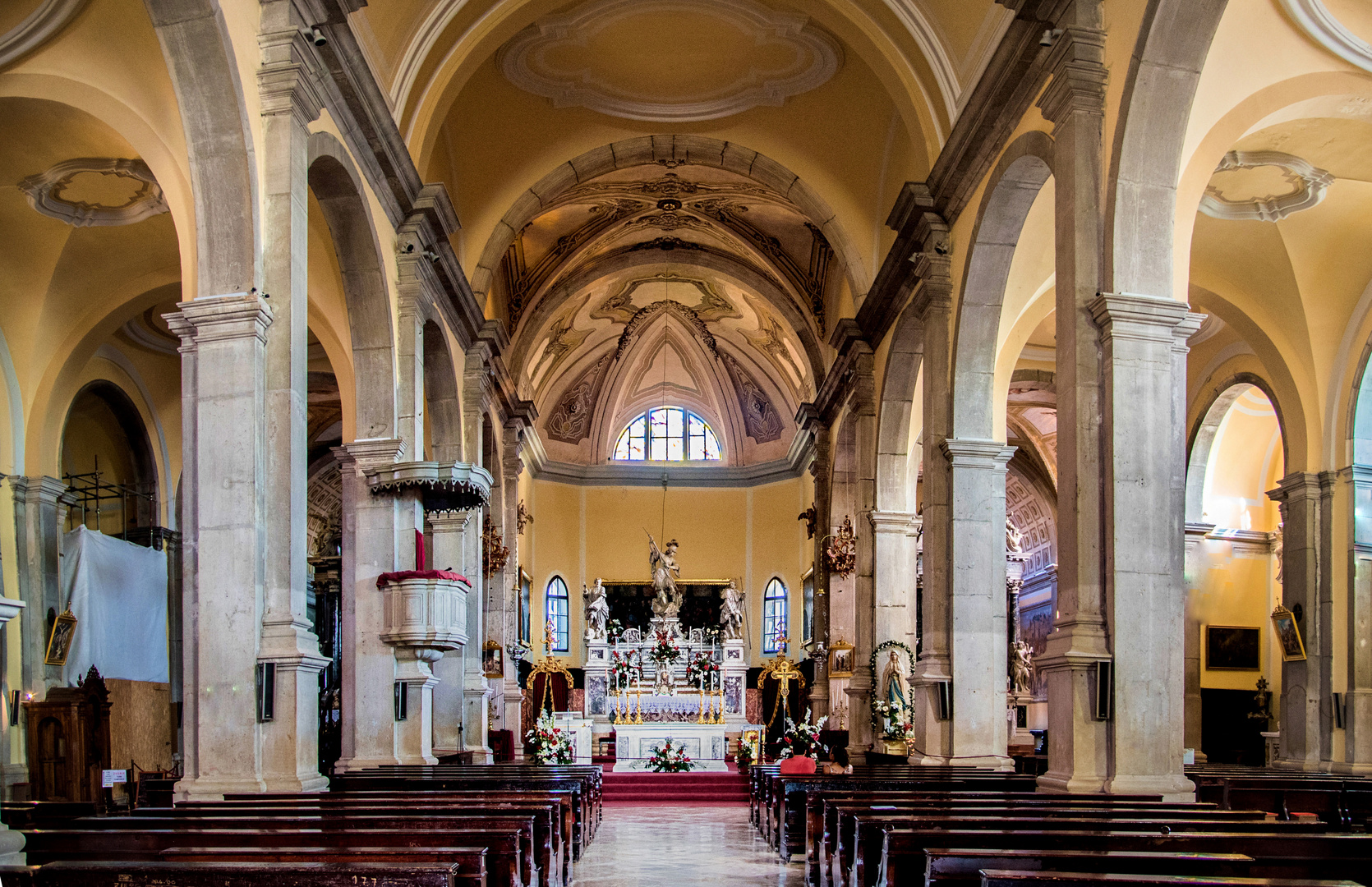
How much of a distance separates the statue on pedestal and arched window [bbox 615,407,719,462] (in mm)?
3015

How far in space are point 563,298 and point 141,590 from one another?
30.1 feet

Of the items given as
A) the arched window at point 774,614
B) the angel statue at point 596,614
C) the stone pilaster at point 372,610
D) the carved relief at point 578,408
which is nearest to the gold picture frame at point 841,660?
Result: the angel statue at point 596,614

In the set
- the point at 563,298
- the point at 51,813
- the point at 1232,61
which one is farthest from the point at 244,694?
the point at 563,298

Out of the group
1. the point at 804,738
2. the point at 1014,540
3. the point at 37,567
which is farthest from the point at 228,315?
the point at 1014,540

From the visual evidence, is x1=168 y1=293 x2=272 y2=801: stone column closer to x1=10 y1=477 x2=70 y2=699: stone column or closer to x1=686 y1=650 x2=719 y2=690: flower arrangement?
x1=10 y1=477 x2=70 y2=699: stone column

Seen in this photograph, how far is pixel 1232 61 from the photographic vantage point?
30.0 feet

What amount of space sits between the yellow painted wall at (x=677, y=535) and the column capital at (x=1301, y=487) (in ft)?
49.6

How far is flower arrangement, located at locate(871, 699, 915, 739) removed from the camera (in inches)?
591

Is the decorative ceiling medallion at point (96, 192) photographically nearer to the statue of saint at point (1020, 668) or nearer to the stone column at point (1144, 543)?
the stone column at point (1144, 543)

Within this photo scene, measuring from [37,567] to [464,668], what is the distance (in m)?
5.18

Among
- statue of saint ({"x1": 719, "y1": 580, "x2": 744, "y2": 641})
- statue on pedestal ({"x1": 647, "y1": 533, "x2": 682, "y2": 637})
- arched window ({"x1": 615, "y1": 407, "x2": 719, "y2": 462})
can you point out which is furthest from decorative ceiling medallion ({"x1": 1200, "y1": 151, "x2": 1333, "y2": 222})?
arched window ({"x1": 615, "y1": 407, "x2": 719, "y2": 462})

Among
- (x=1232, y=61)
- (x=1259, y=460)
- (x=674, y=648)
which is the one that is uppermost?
(x=1232, y=61)

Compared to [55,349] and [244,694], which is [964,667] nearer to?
[244,694]

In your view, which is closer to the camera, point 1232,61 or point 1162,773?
point 1162,773
